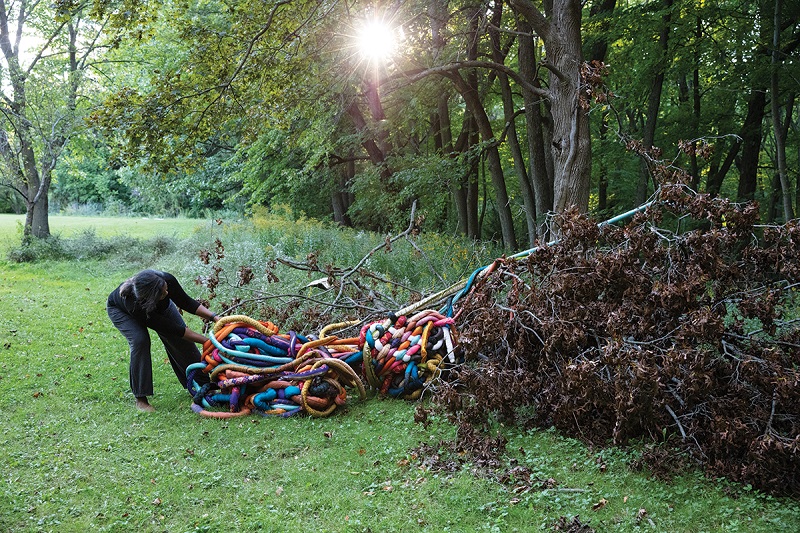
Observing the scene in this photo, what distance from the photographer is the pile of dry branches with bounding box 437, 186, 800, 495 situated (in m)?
3.29

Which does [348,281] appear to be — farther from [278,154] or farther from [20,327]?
[278,154]

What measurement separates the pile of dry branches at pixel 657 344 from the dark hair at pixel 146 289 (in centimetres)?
286

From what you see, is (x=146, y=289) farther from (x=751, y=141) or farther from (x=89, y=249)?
(x=751, y=141)

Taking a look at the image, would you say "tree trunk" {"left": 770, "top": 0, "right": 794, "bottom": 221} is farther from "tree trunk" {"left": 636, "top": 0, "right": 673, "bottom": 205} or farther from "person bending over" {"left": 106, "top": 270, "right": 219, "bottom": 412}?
"person bending over" {"left": 106, "top": 270, "right": 219, "bottom": 412}

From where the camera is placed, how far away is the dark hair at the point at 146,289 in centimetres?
546

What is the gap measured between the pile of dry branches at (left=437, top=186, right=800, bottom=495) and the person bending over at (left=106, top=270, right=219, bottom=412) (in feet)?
9.39

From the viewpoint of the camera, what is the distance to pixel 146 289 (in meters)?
5.46

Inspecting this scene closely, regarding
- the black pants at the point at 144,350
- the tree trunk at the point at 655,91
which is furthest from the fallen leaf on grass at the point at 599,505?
the tree trunk at the point at 655,91

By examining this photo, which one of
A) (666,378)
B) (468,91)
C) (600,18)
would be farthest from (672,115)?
(666,378)

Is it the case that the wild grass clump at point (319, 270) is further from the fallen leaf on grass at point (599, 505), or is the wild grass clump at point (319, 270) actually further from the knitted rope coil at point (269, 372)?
the fallen leaf on grass at point (599, 505)

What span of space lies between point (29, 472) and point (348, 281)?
342cm

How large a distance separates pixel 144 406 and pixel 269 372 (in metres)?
1.24

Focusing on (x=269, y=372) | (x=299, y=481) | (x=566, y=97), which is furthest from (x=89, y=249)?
(x=299, y=481)

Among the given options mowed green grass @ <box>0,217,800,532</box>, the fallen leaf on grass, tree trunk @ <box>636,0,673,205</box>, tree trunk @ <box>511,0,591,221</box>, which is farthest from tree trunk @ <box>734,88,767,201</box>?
the fallen leaf on grass
